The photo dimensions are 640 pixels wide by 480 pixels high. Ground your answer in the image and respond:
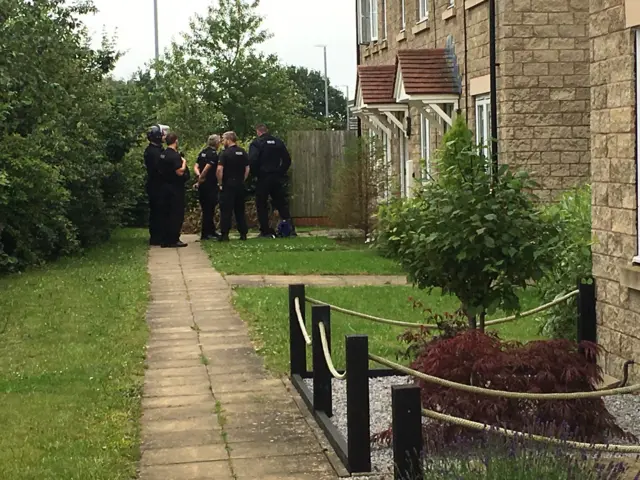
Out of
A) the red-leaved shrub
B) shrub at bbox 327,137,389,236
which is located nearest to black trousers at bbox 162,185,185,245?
shrub at bbox 327,137,389,236

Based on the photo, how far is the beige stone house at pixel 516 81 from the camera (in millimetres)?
14398

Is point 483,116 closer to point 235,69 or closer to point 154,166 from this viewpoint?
point 154,166

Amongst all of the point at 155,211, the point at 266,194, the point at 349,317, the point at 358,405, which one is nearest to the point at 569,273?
the point at 349,317

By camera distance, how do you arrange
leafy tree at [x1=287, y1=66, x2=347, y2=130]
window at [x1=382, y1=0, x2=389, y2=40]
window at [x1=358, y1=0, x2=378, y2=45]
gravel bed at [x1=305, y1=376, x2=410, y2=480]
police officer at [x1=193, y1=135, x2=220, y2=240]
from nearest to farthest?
gravel bed at [x1=305, y1=376, x2=410, y2=480] → police officer at [x1=193, y1=135, x2=220, y2=240] → window at [x1=382, y1=0, x2=389, y2=40] → window at [x1=358, y1=0, x2=378, y2=45] → leafy tree at [x1=287, y1=66, x2=347, y2=130]

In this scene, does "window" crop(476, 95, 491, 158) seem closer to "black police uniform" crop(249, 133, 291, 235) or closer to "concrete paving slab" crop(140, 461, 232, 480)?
"black police uniform" crop(249, 133, 291, 235)

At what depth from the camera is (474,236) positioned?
733 centimetres

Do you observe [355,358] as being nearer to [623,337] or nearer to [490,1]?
[623,337]

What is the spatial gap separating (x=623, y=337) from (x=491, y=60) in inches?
290

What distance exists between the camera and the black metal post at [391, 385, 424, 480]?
17.2 ft

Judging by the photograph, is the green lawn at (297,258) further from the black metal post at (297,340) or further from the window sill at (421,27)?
the black metal post at (297,340)

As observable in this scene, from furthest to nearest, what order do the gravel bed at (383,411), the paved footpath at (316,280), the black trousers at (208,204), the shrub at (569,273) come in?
the black trousers at (208,204)
the paved footpath at (316,280)
the shrub at (569,273)
the gravel bed at (383,411)

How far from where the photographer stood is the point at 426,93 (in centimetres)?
1688

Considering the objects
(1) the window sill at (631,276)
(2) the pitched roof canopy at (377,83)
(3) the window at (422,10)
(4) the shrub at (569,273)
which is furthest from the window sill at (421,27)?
(1) the window sill at (631,276)

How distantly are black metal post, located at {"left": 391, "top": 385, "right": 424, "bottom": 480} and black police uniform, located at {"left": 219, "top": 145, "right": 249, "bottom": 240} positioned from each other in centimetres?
1427
